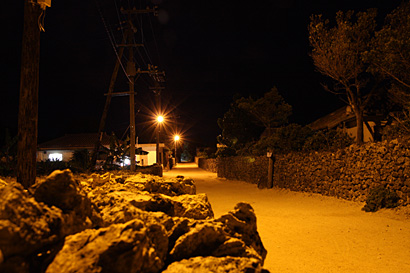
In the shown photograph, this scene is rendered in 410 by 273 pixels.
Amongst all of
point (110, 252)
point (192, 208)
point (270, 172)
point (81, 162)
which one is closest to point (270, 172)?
point (270, 172)

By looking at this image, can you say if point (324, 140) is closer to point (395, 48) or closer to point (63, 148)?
point (395, 48)

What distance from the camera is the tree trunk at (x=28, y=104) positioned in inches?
224

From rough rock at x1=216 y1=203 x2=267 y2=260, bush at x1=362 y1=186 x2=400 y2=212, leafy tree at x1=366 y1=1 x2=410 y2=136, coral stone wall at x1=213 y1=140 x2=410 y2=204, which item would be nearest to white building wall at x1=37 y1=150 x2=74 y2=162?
coral stone wall at x1=213 y1=140 x2=410 y2=204

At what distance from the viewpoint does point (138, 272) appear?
2.65m

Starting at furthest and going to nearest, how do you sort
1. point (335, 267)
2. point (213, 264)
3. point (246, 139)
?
1. point (246, 139)
2. point (335, 267)
3. point (213, 264)

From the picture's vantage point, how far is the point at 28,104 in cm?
576

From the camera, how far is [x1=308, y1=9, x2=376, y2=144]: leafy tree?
16.9 m

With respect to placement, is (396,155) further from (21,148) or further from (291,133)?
(21,148)

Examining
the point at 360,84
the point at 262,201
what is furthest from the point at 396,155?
the point at 360,84

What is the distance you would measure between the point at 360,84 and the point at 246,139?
1972cm

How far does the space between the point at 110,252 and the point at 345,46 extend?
55.9ft

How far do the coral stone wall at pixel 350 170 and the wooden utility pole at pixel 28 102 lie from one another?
32.3 ft

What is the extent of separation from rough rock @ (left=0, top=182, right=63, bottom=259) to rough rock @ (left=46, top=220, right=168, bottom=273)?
16cm

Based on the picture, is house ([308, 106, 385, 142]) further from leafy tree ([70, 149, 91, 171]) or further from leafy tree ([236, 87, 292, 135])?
leafy tree ([70, 149, 91, 171])
